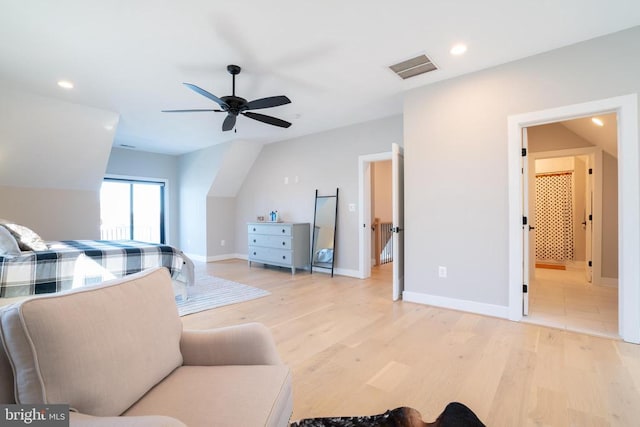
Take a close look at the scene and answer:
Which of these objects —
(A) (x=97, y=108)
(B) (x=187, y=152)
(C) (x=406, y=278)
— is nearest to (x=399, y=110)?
(C) (x=406, y=278)

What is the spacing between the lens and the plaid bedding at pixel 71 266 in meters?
2.57

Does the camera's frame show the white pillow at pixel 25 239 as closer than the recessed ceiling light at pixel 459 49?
No

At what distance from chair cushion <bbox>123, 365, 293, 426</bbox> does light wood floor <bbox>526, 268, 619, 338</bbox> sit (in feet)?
9.26

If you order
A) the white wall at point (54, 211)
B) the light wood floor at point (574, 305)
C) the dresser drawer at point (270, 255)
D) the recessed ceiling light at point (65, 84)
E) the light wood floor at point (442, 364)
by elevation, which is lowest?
the light wood floor at point (442, 364)

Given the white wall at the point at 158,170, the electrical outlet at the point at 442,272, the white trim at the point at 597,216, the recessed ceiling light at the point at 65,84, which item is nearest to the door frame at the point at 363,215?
the electrical outlet at the point at 442,272

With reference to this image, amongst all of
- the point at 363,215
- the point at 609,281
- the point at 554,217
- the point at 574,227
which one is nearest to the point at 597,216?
the point at 609,281

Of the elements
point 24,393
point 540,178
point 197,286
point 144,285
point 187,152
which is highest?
point 187,152

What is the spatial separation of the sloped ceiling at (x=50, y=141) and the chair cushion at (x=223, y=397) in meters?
4.44

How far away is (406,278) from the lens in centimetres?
352

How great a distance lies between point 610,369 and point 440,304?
1429 millimetres

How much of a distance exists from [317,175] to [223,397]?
182 inches

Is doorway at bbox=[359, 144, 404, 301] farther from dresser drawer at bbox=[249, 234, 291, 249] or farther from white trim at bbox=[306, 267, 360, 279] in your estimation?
dresser drawer at bbox=[249, 234, 291, 249]

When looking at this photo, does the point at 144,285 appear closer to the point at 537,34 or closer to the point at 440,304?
the point at 440,304

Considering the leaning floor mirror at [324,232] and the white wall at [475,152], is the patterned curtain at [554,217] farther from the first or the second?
the leaning floor mirror at [324,232]
